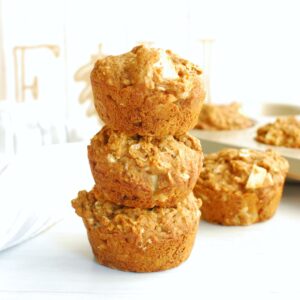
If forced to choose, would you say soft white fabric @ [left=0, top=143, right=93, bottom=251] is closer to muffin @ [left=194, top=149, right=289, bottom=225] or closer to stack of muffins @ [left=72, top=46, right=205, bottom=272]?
stack of muffins @ [left=72, top=46, right=205, bottom=272]

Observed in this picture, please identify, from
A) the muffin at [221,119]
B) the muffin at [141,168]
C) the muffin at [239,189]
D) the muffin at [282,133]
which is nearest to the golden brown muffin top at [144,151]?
the muffin at [141,168]

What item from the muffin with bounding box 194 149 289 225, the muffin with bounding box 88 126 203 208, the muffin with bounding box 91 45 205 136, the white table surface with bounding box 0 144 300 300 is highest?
the muffin with bounding box 91 45 205 136

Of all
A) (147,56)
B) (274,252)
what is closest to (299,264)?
(274,252)

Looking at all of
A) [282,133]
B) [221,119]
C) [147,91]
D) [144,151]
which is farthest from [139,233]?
[221,119]

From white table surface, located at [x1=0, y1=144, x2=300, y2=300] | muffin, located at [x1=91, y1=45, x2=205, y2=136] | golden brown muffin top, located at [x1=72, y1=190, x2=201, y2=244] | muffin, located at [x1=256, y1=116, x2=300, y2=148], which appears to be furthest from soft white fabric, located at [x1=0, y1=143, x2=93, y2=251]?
muffin, located at [x1=256, y1=116, x2=300, y2=148]

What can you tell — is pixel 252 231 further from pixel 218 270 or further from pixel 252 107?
pixel 252 107

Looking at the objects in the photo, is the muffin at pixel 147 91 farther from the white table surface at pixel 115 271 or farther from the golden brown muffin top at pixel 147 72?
the white table surface at pixel 115 271
